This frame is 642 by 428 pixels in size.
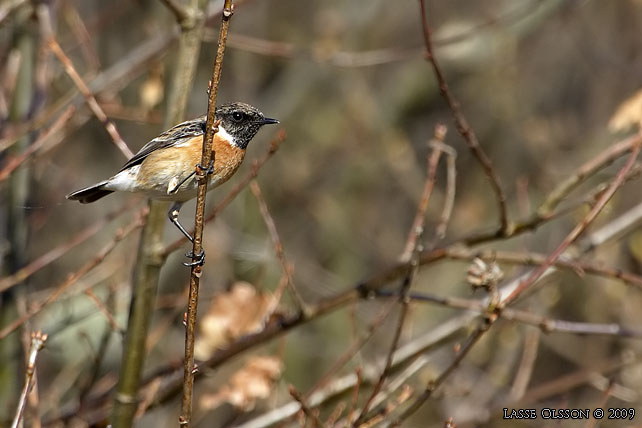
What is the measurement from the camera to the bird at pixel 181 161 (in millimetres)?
3596

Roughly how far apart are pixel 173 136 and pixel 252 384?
1392mm

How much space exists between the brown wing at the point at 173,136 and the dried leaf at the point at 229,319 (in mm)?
1126

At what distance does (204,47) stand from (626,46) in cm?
504

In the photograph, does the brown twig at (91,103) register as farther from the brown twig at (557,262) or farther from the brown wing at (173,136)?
the brown twig at (557,262)

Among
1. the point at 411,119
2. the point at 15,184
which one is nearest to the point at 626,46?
the point at 411,119

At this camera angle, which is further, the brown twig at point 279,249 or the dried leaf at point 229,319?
the dried leaf at point 229,319

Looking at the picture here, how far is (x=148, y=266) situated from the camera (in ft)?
11.6

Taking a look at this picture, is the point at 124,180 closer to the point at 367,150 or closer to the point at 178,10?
the point at 178,10

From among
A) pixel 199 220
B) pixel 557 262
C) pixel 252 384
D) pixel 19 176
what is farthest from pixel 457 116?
pixel 19 176

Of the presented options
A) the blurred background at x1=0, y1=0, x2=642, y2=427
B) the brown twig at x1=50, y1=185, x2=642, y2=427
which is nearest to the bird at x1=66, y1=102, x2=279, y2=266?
the brown twig at x1=50, y1=185, x2=642, y2=427

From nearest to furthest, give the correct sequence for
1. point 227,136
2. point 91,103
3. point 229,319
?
point 91,103
point 227,136
point 229,319

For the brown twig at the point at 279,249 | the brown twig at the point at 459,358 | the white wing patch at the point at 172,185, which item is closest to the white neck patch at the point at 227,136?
the brown twig at the point at 279,249

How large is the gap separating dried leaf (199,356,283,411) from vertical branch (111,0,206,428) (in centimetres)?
78

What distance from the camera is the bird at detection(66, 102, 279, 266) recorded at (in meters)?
3.60
